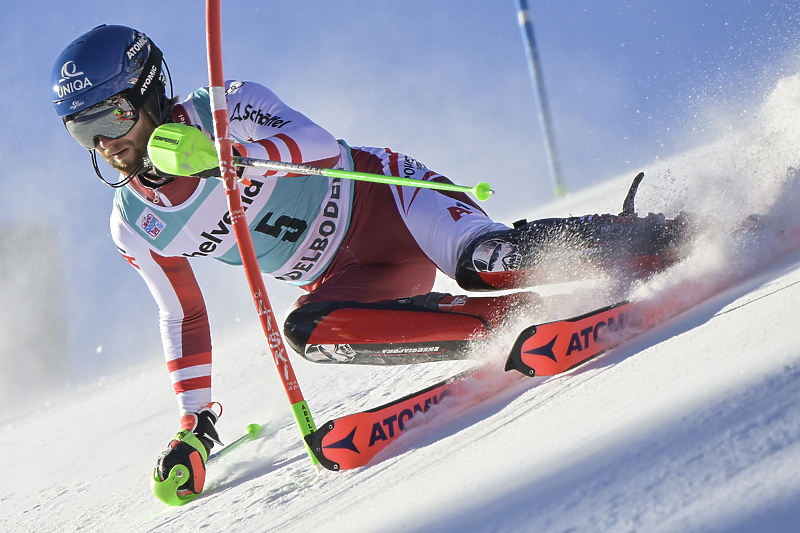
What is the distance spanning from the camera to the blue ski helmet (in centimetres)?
233

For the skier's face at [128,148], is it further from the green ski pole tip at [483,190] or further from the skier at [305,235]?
the green ski pole tip at [483,190]

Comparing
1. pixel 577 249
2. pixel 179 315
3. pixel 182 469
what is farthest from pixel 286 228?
pixel 577 249

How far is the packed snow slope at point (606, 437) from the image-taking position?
916 millimetres

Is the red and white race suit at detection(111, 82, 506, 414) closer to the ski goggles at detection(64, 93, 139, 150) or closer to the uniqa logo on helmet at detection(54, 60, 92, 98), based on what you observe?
the ski goggles at detection(64, 93, 139, 150)

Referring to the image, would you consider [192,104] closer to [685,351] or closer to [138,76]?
[138,76]

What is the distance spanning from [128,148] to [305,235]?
Result: 679 millimetres

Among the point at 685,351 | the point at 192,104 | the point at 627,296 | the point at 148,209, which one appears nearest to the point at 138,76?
the point at 192,104

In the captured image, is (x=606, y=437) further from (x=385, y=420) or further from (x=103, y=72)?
→ (x=103, y=72)

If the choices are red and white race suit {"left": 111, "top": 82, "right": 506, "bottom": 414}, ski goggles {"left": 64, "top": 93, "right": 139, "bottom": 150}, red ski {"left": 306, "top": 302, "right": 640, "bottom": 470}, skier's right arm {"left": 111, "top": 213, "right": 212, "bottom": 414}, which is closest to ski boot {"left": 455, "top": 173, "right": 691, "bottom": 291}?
Result: red and white race suit {"left": 111, "top": 82, "right": 506, "bottom": 414}

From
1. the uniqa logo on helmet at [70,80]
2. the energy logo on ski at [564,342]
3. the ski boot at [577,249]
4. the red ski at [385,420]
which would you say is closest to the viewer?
the energy logo on ski at [564,342]

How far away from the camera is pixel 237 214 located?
2.10 meters

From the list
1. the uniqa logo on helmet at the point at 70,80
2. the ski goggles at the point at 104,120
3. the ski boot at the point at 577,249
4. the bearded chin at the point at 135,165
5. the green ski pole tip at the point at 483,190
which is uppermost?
the uniqa logo on helmet at the point at 70,80

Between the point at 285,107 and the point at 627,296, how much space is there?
1282 millimetres

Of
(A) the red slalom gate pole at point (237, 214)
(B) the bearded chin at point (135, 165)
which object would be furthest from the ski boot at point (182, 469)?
(B) the bearded chin at point (135, 165)
